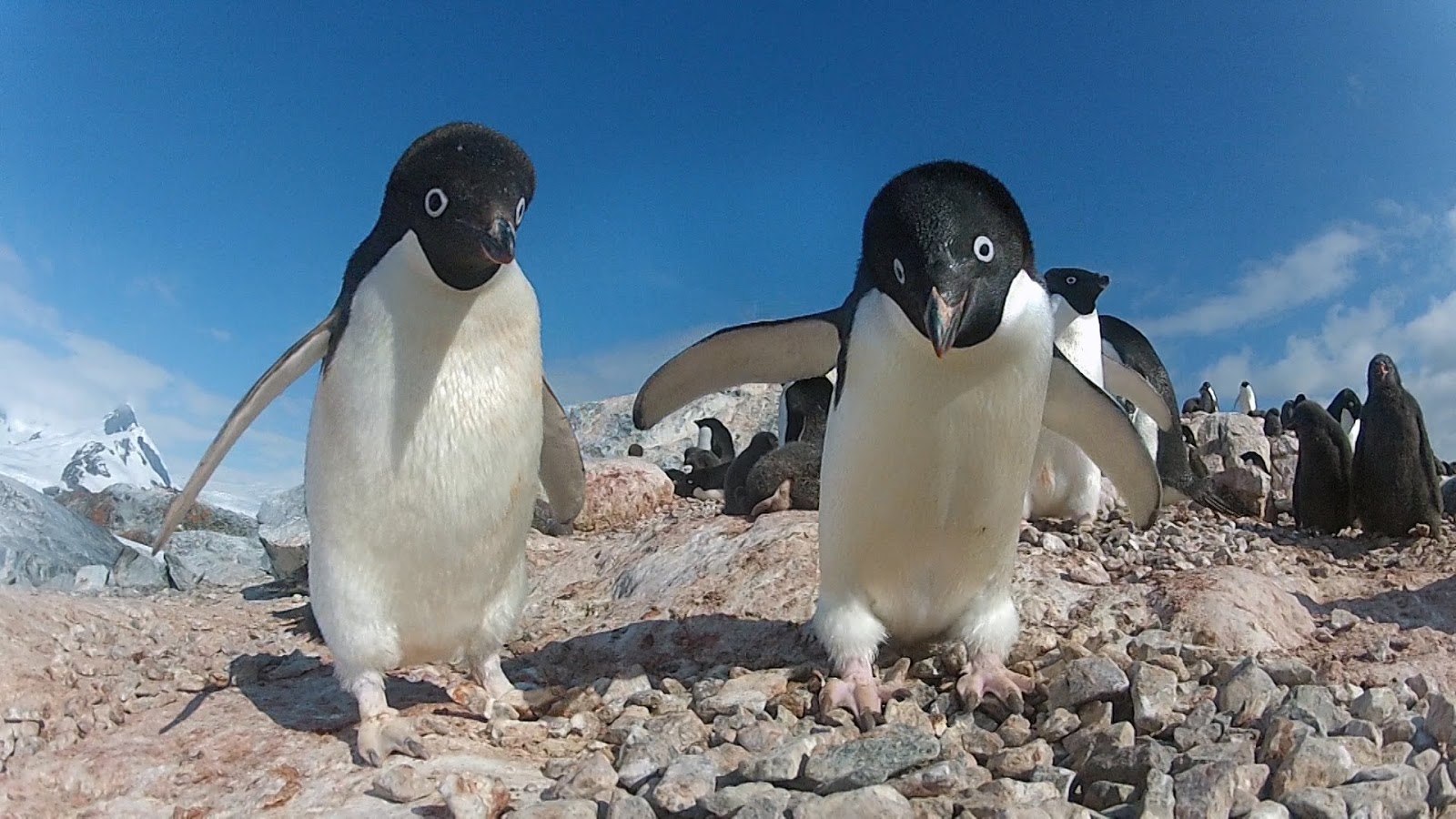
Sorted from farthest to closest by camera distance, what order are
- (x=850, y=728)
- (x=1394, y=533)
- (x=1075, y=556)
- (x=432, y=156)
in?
(x=1394, y=533) → (x=1075, y=556) → (x=432, y=156) → (x=850, y=728)

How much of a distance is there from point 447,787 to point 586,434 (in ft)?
56.0

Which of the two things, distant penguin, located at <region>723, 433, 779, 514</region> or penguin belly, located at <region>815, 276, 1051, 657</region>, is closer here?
penguin belly, located at <region>815, 276, 1051, 657</region>

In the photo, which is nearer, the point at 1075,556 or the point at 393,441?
the point at 393,441

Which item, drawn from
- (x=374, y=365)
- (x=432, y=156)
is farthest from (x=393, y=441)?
(x=432, y=156)

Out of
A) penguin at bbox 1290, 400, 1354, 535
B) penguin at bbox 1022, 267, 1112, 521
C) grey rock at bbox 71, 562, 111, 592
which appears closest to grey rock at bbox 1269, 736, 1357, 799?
penguin at bbox 1022, 267, 1112, 521

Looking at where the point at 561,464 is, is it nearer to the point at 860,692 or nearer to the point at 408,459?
the point at 408,459

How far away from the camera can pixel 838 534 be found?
305cm

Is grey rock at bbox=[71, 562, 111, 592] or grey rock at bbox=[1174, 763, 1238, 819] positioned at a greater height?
grey rock at bbox=[71, 562, 111, 592]

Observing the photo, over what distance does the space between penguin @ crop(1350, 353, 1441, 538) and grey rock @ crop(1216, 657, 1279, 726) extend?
5.90 m

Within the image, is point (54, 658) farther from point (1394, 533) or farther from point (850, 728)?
point (1394, 533)

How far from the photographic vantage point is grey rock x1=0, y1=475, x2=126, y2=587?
7359 mm

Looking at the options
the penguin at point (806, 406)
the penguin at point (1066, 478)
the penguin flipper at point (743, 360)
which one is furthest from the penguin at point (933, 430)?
the penguin at point (806, 406)

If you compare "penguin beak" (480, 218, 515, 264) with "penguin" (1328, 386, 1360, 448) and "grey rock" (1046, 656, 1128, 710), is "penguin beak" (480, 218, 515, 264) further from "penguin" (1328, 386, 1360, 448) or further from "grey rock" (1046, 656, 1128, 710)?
"penguin" (1328, 386, 1360, 448)

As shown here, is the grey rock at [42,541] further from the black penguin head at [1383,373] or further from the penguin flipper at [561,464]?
the black penguin head at [1383,373]
